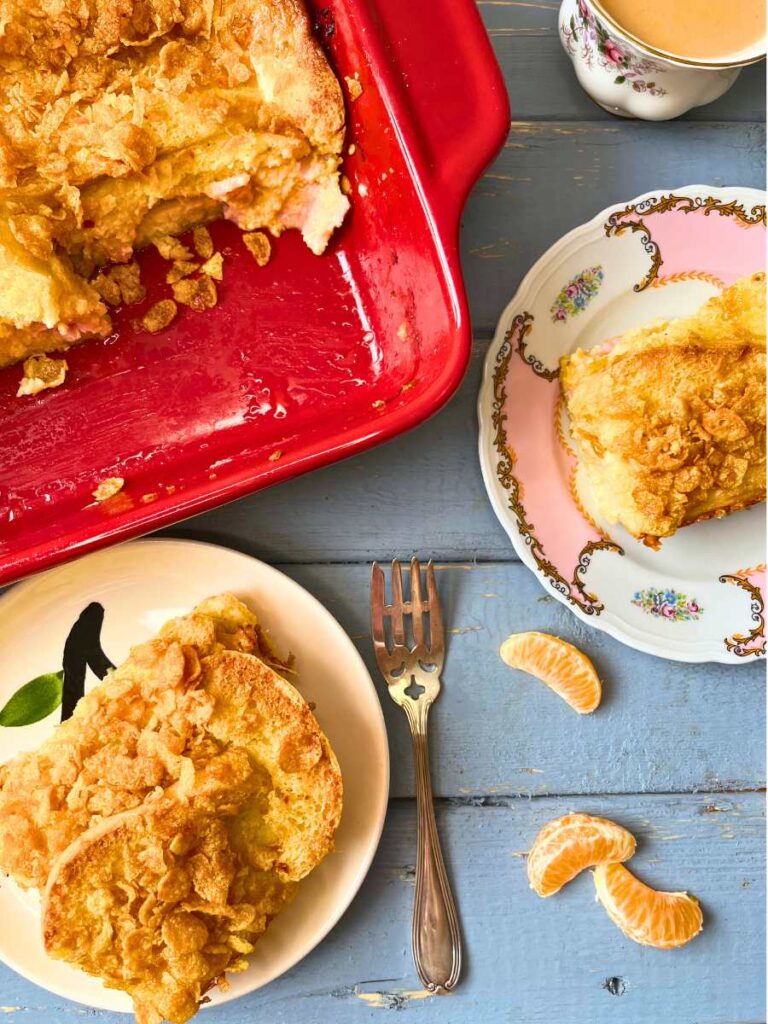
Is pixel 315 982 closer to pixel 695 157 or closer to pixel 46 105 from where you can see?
pixel 46 105

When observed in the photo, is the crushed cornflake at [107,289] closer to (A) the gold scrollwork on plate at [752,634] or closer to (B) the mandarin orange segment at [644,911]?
(A) the gold scrollwork on plate at [752,634]

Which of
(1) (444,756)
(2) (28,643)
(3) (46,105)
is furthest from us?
(1) (444,756)

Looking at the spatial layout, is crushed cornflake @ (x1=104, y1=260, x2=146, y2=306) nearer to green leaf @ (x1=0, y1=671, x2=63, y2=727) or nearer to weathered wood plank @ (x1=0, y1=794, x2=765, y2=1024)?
green leaf @ (x1=0, y1=671, x2=63, y2=727)

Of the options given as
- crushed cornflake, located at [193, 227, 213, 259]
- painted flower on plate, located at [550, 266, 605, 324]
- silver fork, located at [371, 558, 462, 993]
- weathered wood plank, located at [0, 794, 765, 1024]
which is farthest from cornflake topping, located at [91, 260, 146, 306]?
weathered wood plank, located at [0, 794, 765, 1024]

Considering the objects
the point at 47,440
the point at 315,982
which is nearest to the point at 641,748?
the point at 315,982

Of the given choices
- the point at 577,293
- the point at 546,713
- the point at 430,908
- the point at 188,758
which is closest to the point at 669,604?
the point at 546,713

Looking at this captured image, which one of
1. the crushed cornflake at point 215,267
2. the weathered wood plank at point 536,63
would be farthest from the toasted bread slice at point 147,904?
the weathered wood plank at point 536,63

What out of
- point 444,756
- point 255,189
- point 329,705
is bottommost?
point 444,756

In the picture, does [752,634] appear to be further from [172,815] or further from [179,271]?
[179,271]
